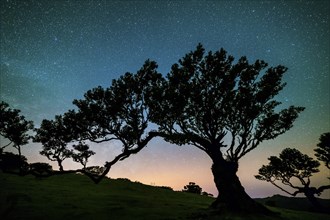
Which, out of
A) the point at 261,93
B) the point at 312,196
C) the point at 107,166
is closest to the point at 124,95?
the point at 107,166

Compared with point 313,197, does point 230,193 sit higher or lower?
lower

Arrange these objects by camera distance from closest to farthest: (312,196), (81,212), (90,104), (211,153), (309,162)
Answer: (81,212) → (90,104) → (211,153) → (312,196) → (309,162)

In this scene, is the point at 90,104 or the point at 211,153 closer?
the point at 90,104

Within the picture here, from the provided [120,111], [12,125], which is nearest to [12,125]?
[12,125]

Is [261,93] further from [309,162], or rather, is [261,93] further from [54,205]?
[309,162]

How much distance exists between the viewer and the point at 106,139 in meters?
27.0

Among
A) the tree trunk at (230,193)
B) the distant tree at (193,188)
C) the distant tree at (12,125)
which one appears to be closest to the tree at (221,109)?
the tree trunk at (230,193)

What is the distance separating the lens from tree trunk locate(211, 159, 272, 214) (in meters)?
26.5

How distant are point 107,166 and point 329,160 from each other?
54.7 meters

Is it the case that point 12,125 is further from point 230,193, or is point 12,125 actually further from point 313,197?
point 313,197

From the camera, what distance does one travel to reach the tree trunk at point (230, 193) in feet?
86.8

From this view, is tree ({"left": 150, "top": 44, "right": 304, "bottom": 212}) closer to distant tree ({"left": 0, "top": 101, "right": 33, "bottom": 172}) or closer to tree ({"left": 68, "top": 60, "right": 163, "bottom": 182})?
tree ({"left": 68, "top": 60, "right": 163, "bottom": 182})

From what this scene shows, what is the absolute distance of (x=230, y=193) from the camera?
27.5m

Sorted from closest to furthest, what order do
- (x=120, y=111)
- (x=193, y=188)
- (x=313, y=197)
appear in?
(x=120, y=111) → (x=313, y=197) → (x=193, y=188)
